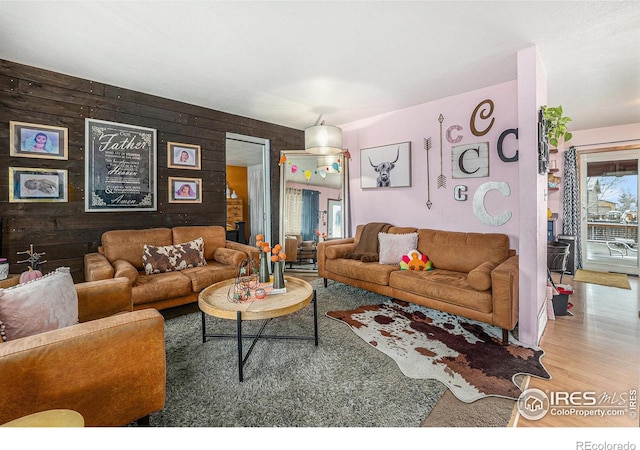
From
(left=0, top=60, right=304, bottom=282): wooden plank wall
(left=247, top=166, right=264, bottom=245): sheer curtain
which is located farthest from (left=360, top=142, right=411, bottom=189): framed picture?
(left=247, top=166, right=264, bottom=245): sheer curtain

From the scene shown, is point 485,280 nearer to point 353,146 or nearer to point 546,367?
point 546,367

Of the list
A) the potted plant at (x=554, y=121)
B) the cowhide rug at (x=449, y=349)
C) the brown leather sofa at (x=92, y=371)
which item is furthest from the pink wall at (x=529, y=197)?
the brown leather sofa at (x=92, y=371)

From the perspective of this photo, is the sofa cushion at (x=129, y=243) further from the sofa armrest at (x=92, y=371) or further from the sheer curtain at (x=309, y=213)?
the sheer curtain at (x=309, y=213)

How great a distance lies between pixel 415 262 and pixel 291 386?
6.55 ft

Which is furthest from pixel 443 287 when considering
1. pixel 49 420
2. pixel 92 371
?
pixel 49 420

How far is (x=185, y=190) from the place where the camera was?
3.80m

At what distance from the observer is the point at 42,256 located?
283 cm

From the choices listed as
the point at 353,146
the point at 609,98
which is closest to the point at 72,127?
the point at 353,146

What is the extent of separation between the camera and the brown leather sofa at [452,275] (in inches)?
93.5

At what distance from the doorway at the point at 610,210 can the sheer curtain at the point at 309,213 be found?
4731mm

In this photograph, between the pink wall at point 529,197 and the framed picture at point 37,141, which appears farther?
the framed picture at point 37,141

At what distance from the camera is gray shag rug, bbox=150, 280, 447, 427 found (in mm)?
1549

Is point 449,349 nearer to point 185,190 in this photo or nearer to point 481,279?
point 481,279

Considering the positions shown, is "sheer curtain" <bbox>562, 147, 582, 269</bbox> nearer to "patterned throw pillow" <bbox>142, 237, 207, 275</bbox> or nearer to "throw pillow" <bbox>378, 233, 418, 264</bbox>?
"throw pillow" <bbox>378, 233, 418, 264</bbox>
